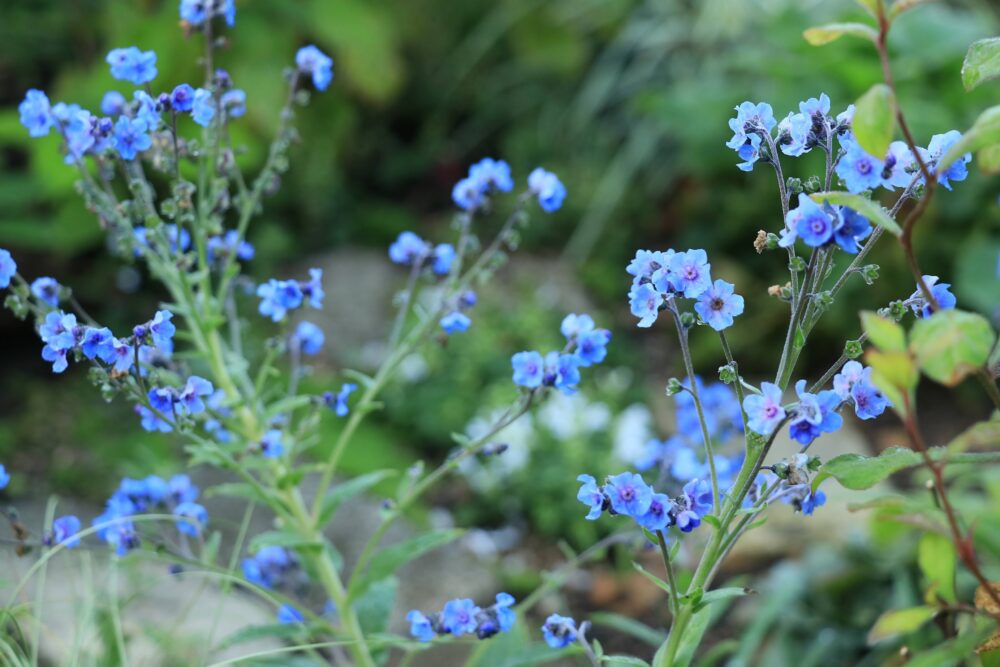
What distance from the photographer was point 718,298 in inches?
40.8

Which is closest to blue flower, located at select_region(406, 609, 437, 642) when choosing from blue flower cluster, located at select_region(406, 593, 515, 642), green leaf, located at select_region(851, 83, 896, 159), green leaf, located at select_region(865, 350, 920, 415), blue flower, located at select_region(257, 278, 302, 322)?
blue flower cluster, located at select_region(406, 593, 515, 642)

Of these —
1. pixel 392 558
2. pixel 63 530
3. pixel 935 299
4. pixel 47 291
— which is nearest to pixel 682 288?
pixel 935 299

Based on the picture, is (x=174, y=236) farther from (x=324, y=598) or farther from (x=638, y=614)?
(x=638, y=614)

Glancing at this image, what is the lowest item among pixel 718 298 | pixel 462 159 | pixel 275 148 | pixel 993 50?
pixel 718 298

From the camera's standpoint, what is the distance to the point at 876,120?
87cm

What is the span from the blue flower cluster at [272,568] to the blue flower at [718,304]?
3.03 feet

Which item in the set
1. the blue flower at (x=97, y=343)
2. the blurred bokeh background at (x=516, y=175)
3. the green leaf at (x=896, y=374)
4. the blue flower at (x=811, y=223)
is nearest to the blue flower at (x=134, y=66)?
the blue flower at (x=97, y=343)

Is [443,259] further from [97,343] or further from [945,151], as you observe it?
[945,151]

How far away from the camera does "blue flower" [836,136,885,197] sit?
0.97 metres

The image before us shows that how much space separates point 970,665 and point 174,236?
1210 millimetres

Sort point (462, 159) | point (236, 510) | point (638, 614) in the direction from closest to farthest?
point (638, 614), point (236, 510), point (462, 159)

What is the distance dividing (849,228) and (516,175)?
364 cm

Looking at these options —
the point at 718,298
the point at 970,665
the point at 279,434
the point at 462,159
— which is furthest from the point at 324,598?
the point at 462,159

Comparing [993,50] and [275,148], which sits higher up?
[275,148]
